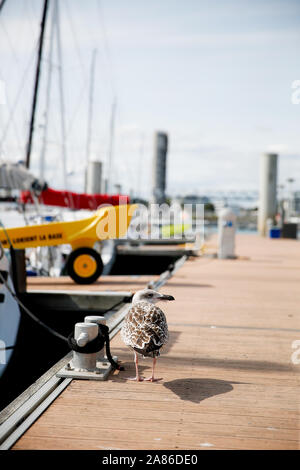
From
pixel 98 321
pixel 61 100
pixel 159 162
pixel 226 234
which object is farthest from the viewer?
pixel 159 162

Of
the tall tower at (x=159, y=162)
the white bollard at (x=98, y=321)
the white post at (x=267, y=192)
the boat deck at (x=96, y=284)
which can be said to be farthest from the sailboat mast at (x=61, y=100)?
the white bollard at (x=98, y=321)

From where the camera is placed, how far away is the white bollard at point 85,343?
4445 mm

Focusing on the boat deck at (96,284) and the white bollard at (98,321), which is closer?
the white bollard at (98,321)

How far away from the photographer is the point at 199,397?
404 centimetres

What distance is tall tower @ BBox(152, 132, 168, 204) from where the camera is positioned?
2344cm

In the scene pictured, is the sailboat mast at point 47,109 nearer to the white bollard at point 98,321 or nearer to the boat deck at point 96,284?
the boat deck at point 96,284

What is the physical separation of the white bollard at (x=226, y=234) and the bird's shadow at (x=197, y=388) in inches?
421

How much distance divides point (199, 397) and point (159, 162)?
20107mm

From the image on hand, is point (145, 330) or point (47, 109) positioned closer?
point (145, 330)

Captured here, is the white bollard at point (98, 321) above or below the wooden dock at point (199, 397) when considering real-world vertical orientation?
above

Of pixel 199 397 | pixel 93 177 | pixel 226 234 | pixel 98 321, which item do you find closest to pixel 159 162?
pixel 93 177

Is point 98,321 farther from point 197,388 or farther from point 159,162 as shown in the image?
point 159,162

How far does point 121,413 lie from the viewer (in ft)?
12.1

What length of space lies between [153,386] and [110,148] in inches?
1155
